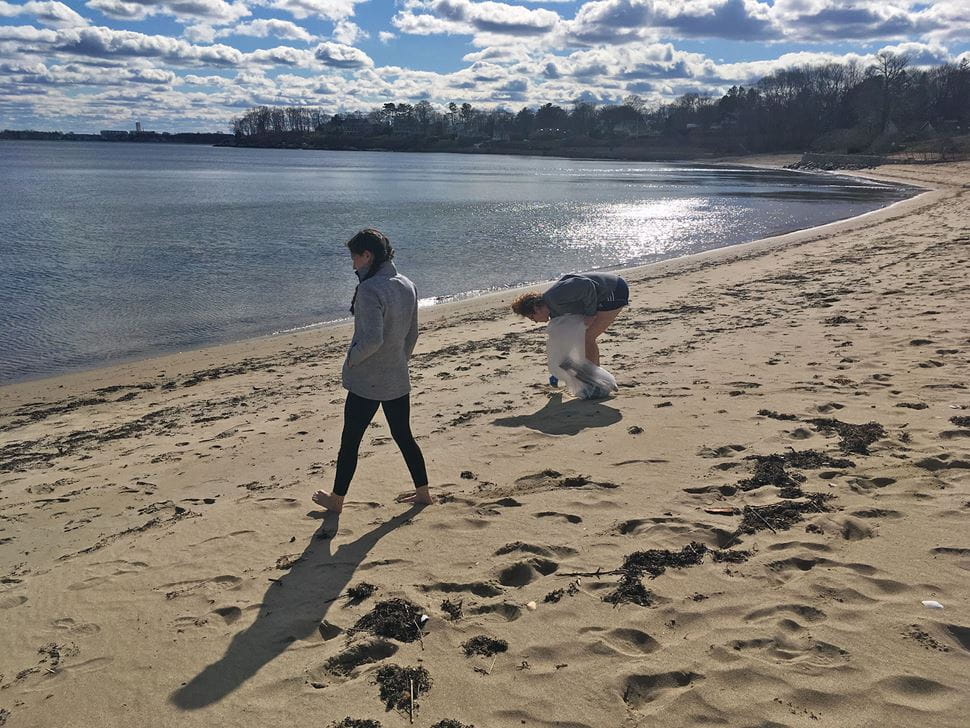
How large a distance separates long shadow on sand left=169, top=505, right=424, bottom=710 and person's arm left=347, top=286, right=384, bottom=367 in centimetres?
116

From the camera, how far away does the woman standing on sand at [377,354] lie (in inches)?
167

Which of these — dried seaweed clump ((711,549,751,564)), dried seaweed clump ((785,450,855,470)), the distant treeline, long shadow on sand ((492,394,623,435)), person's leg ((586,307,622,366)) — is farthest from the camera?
the distant treeline

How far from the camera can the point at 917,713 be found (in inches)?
103

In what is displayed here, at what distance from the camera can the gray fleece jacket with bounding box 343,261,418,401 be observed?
4.24 meters

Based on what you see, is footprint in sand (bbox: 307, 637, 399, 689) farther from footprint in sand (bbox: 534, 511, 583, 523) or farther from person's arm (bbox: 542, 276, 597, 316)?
person's arm (bbox: 542, 276, 597, 316)

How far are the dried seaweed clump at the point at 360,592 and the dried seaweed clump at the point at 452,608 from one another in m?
0.43

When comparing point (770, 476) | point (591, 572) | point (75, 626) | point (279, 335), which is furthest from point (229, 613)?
point (279, 335)

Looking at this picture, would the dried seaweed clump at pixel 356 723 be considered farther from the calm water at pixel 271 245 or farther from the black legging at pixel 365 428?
the calm water at pixel 271 245

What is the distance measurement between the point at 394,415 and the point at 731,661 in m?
2.43

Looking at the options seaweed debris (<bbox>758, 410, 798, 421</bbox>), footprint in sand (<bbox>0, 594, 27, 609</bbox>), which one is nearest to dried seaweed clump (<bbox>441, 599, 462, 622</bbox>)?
footprint in sand (<bbox>0, 594, 27, 609</bbox>)

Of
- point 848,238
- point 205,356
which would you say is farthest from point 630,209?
point 205,356

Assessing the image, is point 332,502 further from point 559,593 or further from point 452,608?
point 559,593

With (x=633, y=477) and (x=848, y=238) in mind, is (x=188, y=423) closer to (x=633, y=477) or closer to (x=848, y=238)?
(x=633, y=477)

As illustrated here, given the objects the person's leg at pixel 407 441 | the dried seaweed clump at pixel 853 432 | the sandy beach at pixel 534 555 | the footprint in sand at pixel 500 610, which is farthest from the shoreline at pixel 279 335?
the dried seaweed clump at pixel 853 432
